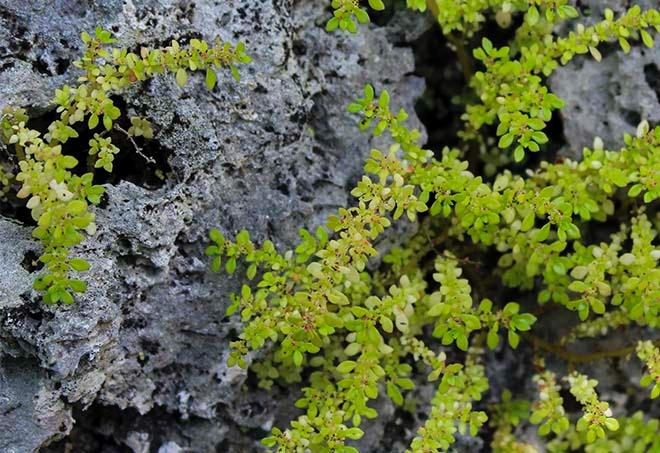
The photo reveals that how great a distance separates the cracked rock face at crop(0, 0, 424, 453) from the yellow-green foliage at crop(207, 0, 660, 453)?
0.13 meters

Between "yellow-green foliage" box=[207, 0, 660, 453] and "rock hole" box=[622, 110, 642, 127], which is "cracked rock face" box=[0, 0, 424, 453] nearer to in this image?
"yellow-green foliage" box=[207, 0, 660, 453]

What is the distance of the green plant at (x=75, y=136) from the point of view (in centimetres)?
204

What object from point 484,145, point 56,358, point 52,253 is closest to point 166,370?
point 56,358

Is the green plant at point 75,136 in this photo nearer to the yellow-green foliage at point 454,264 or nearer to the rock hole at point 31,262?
the rock hole at point 31,262

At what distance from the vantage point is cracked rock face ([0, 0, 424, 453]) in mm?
2264

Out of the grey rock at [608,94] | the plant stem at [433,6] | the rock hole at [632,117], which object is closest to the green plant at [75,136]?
the plant stem at [433,6]

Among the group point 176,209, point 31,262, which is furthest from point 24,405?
point 176,209

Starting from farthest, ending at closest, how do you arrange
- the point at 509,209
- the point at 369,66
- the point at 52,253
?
the point at 369,66 < the point at 509,209 < the point at 52,253

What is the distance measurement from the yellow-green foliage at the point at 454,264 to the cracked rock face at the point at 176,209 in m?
0.13

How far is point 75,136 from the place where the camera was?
221 centimetres

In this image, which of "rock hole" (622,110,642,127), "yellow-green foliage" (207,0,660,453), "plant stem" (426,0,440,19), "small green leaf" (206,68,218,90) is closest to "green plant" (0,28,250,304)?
"small green leaf" (206,68,218,90)

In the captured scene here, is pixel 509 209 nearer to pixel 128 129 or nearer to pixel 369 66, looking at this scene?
pixel 369 66

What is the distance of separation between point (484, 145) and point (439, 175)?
Result: 0.68 m

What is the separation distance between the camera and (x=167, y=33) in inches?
95.2
